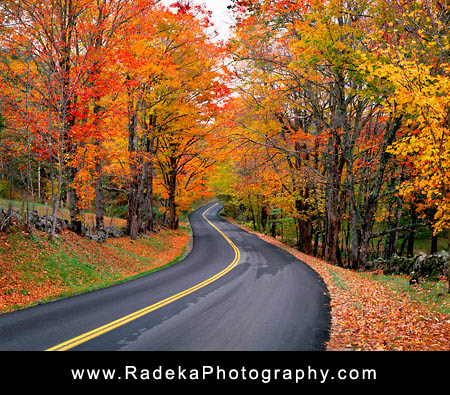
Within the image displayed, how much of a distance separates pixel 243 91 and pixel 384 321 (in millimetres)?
13332

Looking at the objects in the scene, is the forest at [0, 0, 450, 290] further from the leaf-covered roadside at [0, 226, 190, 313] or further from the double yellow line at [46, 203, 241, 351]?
the double yellow line at [46, 203, 241, 351]

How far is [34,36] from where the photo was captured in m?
11.8

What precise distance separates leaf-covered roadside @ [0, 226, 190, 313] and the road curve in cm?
134

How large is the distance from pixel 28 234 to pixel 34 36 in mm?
7715

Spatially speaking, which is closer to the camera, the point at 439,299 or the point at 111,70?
the point at 439,299

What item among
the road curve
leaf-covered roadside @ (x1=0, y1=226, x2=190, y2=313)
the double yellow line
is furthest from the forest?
the double yellow line

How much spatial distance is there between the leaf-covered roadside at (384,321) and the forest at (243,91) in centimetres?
255

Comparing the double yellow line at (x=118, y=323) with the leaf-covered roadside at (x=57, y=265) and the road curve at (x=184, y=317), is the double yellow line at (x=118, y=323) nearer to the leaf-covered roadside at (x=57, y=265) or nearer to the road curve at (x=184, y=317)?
the road curve at (x=184, y=317)

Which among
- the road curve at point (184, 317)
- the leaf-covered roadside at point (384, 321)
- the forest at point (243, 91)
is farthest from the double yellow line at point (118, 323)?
the forest at point (243, 91)

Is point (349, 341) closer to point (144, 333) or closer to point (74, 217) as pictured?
point (144, 333)

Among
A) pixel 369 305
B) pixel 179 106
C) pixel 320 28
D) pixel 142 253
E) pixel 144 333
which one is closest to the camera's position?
pixel 144 333

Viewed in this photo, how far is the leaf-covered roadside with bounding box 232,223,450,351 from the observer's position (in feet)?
19.3

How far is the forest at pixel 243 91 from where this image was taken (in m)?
8.57
